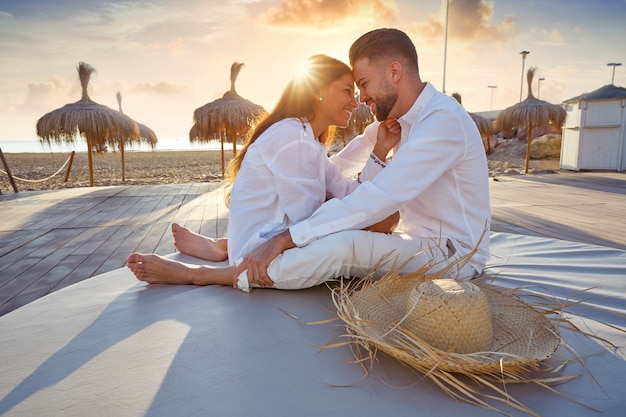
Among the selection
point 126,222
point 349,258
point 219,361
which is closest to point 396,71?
point 349,258

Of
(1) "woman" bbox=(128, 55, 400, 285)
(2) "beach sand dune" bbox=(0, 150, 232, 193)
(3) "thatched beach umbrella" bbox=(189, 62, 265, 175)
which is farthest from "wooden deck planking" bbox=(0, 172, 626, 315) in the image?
(2) "beach sand dune" bbox=(0, 150, 232, 193)

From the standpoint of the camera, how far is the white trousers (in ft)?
5.38

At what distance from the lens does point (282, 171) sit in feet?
6.13

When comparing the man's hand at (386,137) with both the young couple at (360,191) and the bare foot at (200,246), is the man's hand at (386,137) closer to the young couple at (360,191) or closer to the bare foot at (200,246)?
the young couple at (360,191)

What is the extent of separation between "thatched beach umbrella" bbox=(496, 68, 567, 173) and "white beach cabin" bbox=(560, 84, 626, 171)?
479 millimetres

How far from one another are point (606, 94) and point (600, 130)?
0.82 meters

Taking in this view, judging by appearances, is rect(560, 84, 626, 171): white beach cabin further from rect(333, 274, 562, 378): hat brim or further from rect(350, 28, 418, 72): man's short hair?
rect(333, 274, 562, 378): hat brim

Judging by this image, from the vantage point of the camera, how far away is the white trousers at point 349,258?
1639mm

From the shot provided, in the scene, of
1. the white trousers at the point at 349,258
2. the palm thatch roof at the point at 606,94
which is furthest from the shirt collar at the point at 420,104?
the palm thatch roof at the point at 606,94

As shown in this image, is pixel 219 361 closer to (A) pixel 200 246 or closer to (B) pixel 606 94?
(A) pixel 200 246

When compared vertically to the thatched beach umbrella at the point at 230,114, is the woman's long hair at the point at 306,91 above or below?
below

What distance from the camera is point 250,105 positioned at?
870 cm

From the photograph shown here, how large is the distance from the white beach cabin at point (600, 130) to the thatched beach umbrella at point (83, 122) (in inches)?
405

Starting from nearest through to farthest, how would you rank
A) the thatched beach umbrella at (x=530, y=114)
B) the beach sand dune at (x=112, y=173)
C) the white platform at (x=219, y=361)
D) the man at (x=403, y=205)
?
the white platform at (x=219, y=361)
the man at (x=403, y=205)
the thatched beach umbrella at (x=530, y=114)
the beach sand dune at (x=112, y=173)
